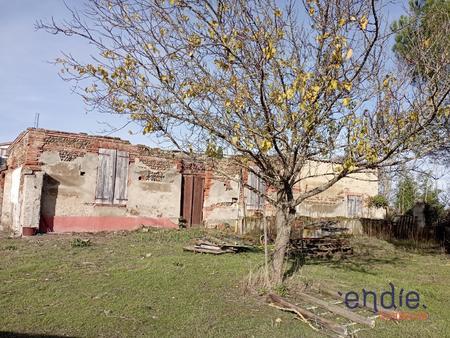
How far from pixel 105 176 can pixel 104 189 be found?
1.58 feet

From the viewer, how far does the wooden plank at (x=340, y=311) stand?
5.53 meters

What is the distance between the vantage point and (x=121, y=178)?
631 inches

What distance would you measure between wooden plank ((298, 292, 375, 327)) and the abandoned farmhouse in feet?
21.8

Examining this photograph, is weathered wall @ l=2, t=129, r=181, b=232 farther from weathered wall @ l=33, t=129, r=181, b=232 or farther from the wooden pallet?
the wooden pallet

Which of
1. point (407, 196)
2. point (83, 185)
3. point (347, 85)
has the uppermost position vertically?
point (347, 85)

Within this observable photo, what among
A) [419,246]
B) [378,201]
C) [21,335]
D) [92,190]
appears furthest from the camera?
[378,201]

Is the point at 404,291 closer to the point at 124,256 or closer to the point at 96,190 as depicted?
the point at 124,256

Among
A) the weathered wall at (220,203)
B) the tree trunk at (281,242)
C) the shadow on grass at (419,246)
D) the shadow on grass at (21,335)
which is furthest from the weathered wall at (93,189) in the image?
the shadow on grass at (21,335)

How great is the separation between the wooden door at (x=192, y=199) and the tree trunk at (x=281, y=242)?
10.6 meters

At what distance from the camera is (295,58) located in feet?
22.7

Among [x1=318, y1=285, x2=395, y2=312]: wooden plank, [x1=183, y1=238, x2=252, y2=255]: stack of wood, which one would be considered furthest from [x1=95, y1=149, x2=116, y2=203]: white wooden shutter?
[x1=318, y1=285, x2=395, y2=312]: wooden plank

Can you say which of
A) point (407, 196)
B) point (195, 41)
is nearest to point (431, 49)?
point (195, 41)

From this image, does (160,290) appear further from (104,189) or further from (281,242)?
(104,189)

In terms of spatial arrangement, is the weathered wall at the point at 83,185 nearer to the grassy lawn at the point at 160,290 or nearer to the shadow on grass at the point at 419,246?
the grassy lawn at the point at 160,290
